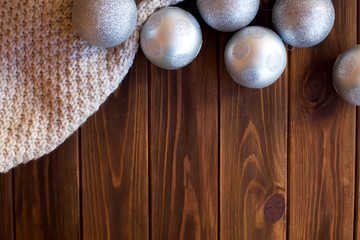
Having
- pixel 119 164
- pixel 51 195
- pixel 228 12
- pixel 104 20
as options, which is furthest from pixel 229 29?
pixel 51 195

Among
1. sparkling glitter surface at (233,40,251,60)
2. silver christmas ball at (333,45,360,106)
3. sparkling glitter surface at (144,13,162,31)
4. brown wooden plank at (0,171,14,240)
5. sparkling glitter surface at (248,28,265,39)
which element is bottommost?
brown wooden plank at (0,171,14,240)

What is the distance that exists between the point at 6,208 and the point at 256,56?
499 mm

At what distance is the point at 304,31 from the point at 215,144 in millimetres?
229

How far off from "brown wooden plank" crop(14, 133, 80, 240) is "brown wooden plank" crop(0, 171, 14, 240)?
0.04ft

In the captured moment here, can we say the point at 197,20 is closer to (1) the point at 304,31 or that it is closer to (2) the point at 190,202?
(1) the point at 304,31

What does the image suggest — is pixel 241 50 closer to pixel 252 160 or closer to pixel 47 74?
pixel 252 160

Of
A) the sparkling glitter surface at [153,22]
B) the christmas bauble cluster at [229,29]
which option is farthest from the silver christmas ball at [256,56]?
the sparkling glitter surface at [153,22]

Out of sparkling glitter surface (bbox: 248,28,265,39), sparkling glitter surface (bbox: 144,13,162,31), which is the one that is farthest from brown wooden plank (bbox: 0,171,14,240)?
sparkling glitter surface (bbox: 248,28,265,39)

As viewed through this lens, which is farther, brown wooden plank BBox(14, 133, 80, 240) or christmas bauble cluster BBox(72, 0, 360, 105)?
brown wooden plank BBox(14, 133, 80, 240)

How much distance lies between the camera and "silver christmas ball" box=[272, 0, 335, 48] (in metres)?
0.56

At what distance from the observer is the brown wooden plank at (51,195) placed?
0.67 meters

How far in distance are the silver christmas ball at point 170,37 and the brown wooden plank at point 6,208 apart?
0.34 m

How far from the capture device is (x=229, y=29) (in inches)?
22.9

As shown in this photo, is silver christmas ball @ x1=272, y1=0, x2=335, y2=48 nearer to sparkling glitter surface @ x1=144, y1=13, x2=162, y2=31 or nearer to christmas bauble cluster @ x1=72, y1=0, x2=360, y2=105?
christmas bauble cluster @ x1=72, y1=0, x2=360, y2=105
